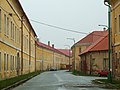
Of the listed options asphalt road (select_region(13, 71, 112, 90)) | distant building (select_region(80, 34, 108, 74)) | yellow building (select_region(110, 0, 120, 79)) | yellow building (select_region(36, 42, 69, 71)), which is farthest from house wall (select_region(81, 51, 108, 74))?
yellow building (select_region(36, 42, 69, 71))

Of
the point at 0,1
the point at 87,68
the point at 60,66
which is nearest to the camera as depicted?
the point at 0,1

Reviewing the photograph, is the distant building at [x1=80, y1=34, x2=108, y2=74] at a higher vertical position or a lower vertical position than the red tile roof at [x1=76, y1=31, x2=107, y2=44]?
lower

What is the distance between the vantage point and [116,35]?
36.9 meters

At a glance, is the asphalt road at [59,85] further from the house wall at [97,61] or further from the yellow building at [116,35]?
the house wall at [97,61]

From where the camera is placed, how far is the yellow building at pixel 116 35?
35900mm

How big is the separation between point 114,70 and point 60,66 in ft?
442

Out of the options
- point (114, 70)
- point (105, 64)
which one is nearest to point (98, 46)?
point (105, 64)

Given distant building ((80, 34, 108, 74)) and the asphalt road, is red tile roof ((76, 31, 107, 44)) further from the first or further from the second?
the asphalt road

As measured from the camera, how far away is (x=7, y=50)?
39.8 m

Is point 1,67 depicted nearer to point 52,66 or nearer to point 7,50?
point 7,50

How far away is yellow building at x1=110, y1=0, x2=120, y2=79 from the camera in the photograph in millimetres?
35900

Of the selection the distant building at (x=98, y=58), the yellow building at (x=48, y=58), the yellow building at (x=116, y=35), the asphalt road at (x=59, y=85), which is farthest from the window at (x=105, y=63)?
the yellow building at (x=48, y=58)

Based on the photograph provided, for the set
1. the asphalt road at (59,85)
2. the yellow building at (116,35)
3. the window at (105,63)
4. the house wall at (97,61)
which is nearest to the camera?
the asphalt road at (59,85)

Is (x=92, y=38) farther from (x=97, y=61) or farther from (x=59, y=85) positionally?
(x=59, y=85)
